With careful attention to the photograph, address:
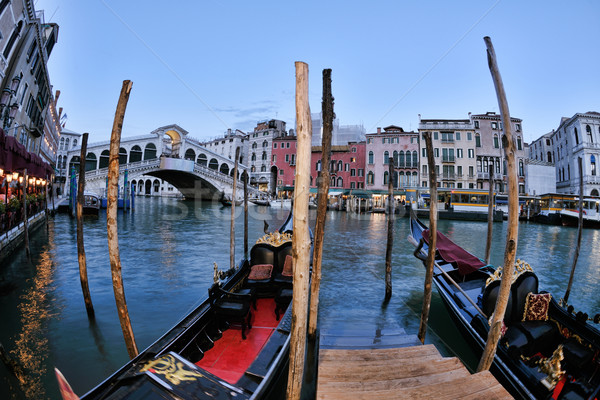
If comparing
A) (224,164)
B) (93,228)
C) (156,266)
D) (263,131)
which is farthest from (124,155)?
(156,266)

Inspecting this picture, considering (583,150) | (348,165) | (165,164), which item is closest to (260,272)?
(165,164)

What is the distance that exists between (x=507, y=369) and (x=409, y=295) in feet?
11.7

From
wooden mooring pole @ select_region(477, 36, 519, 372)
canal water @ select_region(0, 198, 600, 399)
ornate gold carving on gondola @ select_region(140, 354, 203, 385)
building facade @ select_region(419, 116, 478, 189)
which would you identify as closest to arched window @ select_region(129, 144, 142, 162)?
canal water @ select_region(0, 198, 600, 399)

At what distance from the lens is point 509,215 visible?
248cm

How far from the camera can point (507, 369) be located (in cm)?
272

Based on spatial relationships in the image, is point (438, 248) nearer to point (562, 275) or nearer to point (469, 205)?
point (562, 275)

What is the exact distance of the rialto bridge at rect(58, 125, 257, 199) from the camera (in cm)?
2663

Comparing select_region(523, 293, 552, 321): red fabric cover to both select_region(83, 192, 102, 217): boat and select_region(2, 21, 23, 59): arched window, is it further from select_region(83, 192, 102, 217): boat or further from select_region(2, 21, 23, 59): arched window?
select_region(83, 192, 102, 217): boat

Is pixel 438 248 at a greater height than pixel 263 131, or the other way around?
pixel 263 131

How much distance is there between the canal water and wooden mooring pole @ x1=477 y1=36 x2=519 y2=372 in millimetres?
1545

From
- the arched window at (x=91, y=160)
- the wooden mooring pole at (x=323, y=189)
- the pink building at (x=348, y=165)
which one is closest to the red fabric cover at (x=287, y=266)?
the wooden mooring pole at (x=323, y=189)

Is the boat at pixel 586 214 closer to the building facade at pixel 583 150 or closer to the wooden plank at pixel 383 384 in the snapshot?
the building facade at pixel 583 150

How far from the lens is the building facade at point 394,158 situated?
30.4 meters

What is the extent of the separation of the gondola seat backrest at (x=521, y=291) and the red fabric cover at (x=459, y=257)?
1561 millimetres
